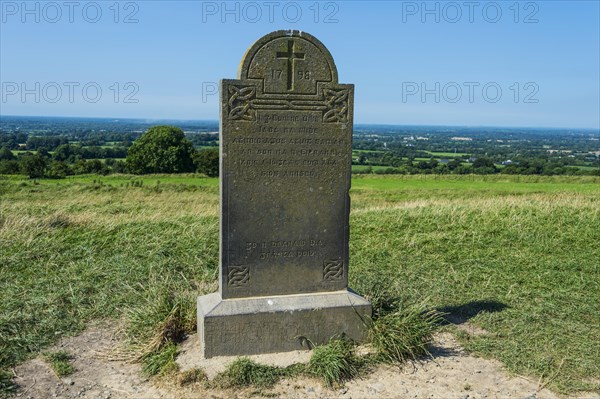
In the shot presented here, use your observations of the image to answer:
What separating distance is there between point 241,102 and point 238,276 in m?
1.85

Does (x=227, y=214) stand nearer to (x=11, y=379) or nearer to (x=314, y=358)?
(x=314, y=358)

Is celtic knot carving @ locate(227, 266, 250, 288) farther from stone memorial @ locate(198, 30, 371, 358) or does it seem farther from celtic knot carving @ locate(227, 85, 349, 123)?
celtic knot carving @ locate(227, 85, 349, 123)

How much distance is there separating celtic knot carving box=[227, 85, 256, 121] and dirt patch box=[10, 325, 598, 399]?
2546 millimetres

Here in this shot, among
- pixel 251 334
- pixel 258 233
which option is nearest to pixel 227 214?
pixel 258 233

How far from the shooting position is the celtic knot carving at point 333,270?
616 cm

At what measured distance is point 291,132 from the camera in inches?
227

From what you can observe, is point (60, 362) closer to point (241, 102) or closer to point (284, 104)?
point (241, 102)

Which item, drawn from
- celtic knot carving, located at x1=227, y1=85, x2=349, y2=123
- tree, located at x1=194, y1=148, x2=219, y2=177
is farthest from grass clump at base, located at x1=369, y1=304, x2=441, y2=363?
tree, located at x1=194, y1=148, x2=219, y2=177

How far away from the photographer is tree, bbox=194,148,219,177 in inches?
1601

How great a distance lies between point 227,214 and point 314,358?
5.70 ft

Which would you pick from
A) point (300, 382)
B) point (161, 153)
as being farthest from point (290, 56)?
point (161, 153)

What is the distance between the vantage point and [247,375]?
532 centimetres

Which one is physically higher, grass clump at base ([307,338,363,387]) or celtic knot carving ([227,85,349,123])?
celtic knot carving ([227,85,349,123])

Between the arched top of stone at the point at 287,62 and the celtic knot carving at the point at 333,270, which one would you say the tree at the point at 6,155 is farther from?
the celtic knot carving at the point at 333,270
